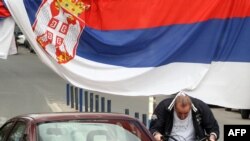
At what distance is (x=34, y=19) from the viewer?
9781 millimetres

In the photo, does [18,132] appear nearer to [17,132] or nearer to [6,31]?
[17,132]

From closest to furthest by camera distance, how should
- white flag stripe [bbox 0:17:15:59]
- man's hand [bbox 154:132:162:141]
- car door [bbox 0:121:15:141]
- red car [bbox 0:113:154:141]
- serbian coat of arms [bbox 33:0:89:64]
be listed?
red car [bbox 0:113:154:141], car door [bbox 0:121:15:141], man's hand [bbox 154:132:162:141], serbian coat of arms [bbox 33:0:89:64], white flag stripe [bbox 0:17:15:59]

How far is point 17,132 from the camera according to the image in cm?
688

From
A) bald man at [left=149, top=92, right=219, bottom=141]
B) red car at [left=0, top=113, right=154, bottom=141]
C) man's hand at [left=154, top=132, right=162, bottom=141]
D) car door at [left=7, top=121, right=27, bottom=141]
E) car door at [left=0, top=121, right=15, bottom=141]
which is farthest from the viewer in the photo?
bald man at [left=149, top=92, right=219, bottom=141]

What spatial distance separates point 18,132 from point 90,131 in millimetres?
841

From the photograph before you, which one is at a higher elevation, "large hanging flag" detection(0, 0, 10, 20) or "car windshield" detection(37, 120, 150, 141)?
"large hanging flag" detection(0, 0, 10, 20)

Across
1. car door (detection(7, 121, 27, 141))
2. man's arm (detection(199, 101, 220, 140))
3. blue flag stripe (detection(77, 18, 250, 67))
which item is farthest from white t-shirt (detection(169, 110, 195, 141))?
car door (detection(7, 121, 27, 141))

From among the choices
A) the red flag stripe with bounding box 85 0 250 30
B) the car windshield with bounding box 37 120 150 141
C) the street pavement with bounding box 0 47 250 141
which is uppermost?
the red flag stripe with bounding box 85 0 250 30

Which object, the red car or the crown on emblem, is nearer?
the red car

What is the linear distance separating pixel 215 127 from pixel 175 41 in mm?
2062

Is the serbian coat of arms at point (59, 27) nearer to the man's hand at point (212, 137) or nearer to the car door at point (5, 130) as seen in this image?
the car door at point (5, 130)

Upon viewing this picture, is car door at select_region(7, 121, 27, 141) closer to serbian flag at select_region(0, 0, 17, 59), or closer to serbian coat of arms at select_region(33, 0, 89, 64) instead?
serbian coat of arms at select_region(33, 0, 89, 64)

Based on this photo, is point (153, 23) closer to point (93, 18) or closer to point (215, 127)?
point (93, 18)

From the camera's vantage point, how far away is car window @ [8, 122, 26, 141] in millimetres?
6633
